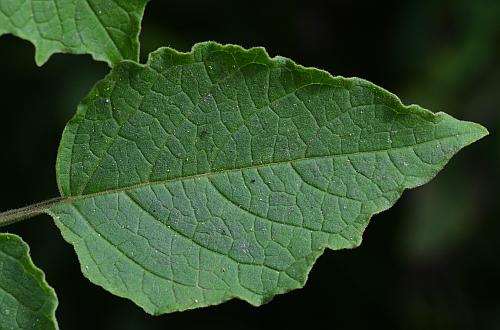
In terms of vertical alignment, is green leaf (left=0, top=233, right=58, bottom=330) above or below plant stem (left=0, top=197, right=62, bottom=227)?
below

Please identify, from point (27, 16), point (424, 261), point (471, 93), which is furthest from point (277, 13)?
point (27, 16)

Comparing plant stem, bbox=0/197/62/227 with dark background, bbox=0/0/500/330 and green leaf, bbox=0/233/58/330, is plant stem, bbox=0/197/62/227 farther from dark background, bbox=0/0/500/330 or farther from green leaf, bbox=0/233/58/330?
dark background, bbox=0/0/500/330

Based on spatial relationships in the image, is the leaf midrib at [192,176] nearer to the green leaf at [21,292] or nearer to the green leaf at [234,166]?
the green leaf at [234,166]

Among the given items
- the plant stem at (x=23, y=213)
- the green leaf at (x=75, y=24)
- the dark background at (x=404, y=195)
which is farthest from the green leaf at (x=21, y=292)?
the dark background at (x=404, y=195)

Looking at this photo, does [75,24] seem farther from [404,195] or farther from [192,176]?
[404,195]

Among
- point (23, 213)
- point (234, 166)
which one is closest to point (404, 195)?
point (234, 166)

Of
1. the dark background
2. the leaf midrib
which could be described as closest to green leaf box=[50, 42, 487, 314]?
the leaf midrib
